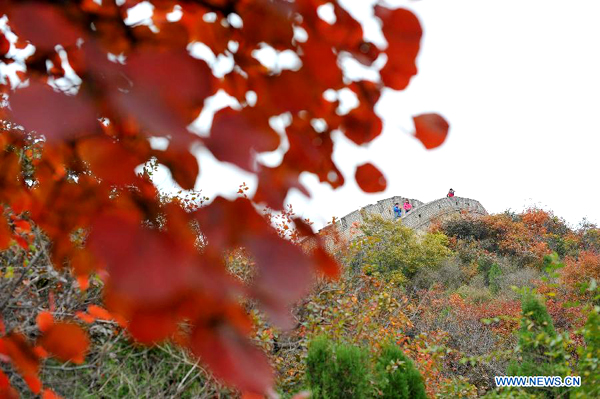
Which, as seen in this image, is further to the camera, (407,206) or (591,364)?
(407,206)

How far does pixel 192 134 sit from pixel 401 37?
0.32 m

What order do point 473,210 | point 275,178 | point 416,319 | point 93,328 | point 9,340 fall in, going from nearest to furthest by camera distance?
point 275,178 < point 9,340 < point 93,328 < point 416,319 < point 473,210

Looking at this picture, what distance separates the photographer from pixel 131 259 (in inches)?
17.1

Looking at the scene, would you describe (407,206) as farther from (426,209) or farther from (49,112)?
(49,112)

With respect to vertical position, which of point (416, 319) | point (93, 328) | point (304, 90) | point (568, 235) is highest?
point (568, 235)

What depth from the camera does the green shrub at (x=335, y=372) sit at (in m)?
4.04

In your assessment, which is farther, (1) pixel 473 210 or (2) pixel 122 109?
(1) pixel 473 210

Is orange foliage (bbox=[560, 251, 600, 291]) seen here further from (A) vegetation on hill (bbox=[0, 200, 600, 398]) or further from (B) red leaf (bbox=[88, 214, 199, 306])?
(B) red leaf (bbox=[88, 214, 199, 306])

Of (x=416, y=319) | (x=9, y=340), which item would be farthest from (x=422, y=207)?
(x=9, y=340)

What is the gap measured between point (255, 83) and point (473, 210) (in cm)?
2207

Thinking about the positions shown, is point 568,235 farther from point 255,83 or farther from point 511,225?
point 255,83

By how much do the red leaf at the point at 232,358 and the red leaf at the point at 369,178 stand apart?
337 mm

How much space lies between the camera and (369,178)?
809 millimetres

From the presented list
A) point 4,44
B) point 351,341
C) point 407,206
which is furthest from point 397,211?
point 4,44
